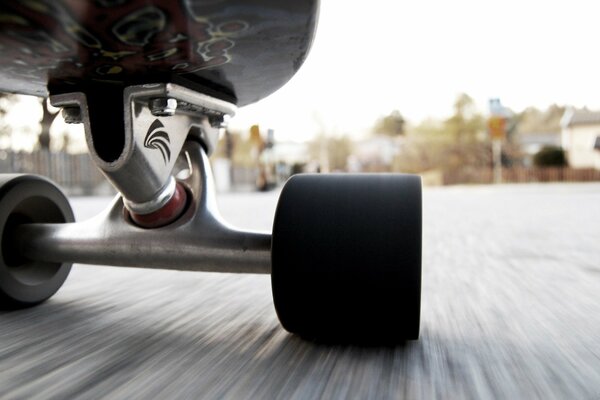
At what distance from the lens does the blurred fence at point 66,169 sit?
1440cm

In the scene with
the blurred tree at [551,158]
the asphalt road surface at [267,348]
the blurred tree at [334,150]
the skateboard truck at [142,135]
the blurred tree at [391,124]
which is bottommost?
the asphalt road surface at [267,348]

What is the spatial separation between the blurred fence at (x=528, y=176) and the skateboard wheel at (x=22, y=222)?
25.2 meters

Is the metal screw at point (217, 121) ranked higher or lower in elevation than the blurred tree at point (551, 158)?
lower

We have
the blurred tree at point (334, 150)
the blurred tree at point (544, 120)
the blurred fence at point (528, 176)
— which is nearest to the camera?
the blurred fence at point (528, 176)

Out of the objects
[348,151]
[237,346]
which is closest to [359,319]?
[237,346]

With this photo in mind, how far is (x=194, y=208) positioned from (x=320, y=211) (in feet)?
1.30

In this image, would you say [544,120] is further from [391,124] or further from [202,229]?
[202,229]

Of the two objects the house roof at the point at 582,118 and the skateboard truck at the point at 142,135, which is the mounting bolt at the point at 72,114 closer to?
the skateboard truck at the point at 142,135

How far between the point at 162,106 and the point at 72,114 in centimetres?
25

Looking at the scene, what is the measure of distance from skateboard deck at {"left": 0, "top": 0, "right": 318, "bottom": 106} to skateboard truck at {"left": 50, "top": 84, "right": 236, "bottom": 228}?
0.09ft

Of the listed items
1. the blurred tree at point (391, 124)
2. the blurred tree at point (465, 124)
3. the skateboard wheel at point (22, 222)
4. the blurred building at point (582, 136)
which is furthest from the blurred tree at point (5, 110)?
the blurred tree at point (391, 124)

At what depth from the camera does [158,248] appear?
121 centimetres

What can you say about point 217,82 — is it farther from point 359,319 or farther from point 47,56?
point 359,319

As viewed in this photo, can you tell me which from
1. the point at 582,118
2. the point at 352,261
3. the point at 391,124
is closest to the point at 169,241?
the point at 352,261
